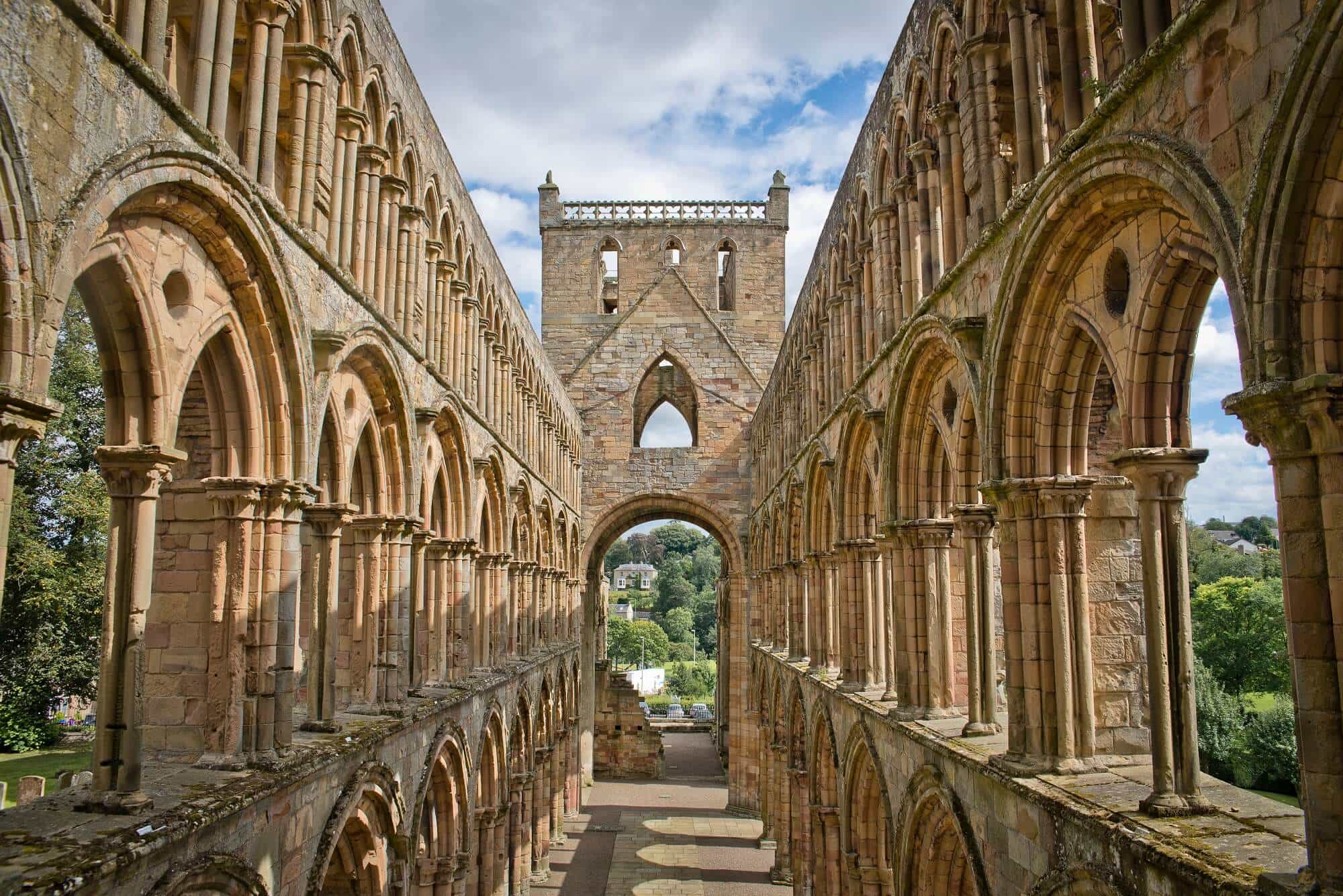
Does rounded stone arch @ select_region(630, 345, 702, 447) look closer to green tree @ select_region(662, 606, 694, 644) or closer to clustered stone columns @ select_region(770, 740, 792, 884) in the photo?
clustered stone columns @ select_region(770, 740, 792, 884)

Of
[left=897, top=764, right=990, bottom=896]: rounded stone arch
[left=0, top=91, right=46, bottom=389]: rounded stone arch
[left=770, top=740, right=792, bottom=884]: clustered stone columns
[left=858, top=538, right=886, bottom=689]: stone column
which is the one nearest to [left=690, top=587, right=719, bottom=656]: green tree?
[left=770, top=740, right=792, bottom=884]: clustered stone columns

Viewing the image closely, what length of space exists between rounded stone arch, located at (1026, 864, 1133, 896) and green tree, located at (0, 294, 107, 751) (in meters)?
21.9

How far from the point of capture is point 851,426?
51.6 ft

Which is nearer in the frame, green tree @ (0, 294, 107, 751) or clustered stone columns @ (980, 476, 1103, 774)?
clustered stone columns @ (980, 476, 1103, 774)

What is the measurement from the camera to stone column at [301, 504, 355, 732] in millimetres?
10766

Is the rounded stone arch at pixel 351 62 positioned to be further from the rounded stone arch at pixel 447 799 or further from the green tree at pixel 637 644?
the green tree at pixel 637 644

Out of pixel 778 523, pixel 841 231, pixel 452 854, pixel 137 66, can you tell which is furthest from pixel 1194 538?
pixel 137 66

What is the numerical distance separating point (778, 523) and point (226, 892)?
19746mm

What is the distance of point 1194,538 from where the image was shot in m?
60.2

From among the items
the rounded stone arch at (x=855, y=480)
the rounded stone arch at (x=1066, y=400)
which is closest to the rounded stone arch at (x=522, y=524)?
the rounded stone arch at (x=855, y=480)

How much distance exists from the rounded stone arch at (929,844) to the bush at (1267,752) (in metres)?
24.7

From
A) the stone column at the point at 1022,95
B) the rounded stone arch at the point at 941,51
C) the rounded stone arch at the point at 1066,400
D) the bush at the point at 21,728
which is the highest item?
the rounded stone arch at the point at 941,51

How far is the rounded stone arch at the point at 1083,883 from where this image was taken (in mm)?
6179

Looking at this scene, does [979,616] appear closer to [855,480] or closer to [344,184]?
[855,480]
